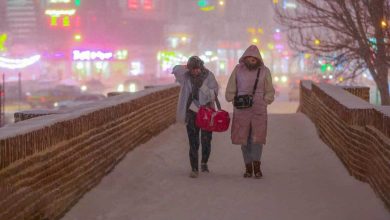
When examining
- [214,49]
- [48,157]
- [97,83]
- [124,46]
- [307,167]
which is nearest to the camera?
[48,157]

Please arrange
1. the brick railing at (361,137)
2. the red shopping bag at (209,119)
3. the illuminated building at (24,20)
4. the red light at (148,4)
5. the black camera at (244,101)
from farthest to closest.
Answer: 1. the red light at (148,4)
2. the illuminated building at (24,20)
3. the red shopping bag at (209,119)
4. the black camera at (244,101)
5. the brick railing at (361,137)

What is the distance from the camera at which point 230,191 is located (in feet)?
24.0

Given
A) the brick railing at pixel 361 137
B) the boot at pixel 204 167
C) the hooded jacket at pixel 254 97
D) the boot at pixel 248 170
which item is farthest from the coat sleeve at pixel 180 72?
the brick railing at pixel 361 137

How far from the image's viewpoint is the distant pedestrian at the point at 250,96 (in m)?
7.85

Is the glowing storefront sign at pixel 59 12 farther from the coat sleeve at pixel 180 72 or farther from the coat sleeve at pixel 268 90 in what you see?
the coat sleeve at pixel 268 90

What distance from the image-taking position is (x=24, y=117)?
786 centimetres

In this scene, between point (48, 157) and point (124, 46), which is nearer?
point (48, 157)

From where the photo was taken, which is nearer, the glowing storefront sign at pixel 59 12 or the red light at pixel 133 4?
the glowing storefront sign at pixel 59 12

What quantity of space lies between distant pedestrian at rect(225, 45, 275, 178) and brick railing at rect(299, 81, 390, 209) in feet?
3.48

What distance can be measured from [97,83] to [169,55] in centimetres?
1426

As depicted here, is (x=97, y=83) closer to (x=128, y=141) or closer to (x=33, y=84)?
A: (x=33, y=84)

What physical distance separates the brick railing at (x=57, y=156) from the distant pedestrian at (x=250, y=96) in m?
1.63

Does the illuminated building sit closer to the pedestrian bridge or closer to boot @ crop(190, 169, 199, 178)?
the pedestrian bridge

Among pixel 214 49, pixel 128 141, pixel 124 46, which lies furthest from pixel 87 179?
pixel 214 49
